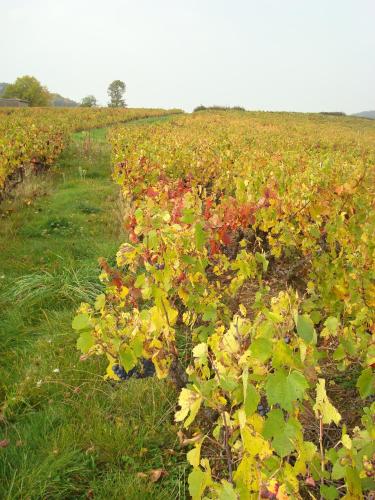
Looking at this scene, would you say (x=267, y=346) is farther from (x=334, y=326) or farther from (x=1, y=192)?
(x=1, y=192)

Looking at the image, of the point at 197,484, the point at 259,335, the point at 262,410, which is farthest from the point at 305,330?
the point at 262,410

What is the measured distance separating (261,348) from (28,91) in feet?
284

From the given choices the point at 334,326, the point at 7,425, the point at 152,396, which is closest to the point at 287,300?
the point at 334,326

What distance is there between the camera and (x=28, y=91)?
77.3 m

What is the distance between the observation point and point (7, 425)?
3.13m

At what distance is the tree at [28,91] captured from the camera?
7753cm

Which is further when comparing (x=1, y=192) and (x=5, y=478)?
(x=1, y=192)

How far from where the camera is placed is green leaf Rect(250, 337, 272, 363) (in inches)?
45.1

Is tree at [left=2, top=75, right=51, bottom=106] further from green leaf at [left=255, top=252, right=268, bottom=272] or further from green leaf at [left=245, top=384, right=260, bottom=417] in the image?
green leaf at [left=245, top=384, right=260, bottom=417]

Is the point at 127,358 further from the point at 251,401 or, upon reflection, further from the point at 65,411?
the point at 65,411

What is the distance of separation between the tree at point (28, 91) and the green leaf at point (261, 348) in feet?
280

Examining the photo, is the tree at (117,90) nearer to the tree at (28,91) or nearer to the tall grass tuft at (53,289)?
the tree at (28,91)

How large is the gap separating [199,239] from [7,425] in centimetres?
202

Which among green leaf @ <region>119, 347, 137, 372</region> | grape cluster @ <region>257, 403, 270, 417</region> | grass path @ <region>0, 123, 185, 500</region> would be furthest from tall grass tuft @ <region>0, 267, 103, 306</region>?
grape cluster @ <region>257, 403, 270, 417</region>
